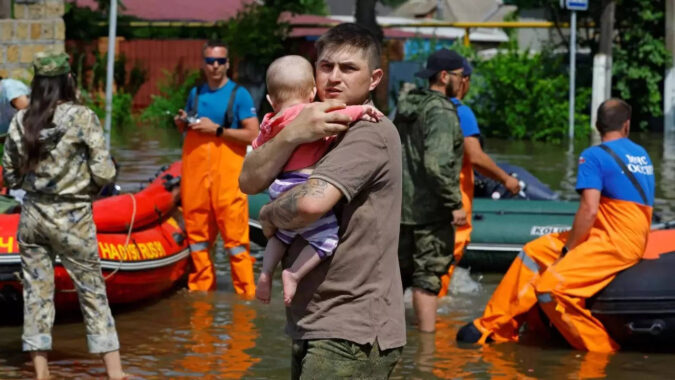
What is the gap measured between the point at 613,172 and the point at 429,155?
45.2 inches

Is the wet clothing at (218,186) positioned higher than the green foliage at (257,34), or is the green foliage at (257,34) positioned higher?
the green foliage at (257,34)

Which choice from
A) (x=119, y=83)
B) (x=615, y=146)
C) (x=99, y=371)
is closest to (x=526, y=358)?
(x=615, y=146)

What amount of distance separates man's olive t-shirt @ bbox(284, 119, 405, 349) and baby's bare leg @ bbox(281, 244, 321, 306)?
4 centimetres

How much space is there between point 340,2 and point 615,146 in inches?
1702

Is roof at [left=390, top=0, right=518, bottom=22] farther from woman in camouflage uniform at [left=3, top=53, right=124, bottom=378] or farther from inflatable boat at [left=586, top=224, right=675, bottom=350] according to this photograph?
woman in camouflage uniform at [left=3, top=53, right=124, bottom=378]

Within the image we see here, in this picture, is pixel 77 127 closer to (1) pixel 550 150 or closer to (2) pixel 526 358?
(2) pixel 526 358

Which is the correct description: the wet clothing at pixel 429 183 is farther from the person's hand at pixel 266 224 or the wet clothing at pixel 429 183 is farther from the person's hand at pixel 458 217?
the person's hand at pixel 266 224

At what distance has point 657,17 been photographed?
26828mm

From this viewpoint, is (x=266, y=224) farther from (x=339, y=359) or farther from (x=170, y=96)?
(x=170, y=96)

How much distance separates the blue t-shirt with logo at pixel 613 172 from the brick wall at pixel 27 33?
7490 millimetres

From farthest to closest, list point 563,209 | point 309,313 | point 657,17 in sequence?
point 657,17
point 563,209
point 309,313

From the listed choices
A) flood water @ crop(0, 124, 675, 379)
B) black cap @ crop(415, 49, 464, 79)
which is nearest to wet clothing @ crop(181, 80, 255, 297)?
flood water @ crop(0, 124, 675, 379)

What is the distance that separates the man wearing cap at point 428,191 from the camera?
8055mm

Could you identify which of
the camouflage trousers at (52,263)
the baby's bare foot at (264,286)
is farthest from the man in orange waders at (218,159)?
the baby's bare foot at (264,286)
